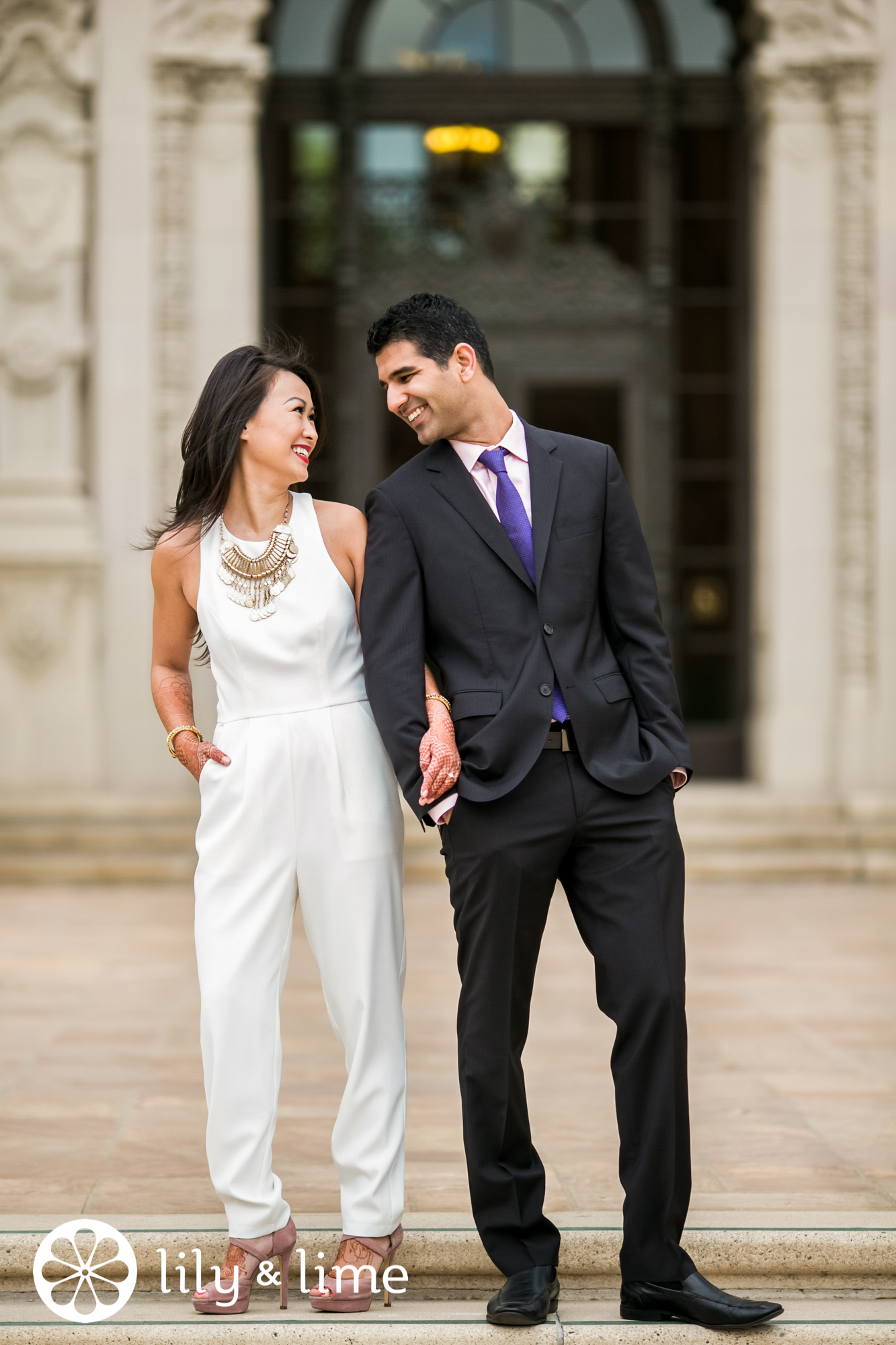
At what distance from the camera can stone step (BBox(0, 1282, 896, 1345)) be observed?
3.32m

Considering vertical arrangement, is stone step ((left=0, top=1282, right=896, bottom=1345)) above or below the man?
below

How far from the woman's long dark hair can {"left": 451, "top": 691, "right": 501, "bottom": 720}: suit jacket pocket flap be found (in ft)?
2.40

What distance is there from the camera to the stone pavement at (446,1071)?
4.21 meters

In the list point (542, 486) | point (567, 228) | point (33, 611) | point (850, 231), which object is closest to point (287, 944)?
point (542, 486)

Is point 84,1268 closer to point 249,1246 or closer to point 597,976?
point 249,1246

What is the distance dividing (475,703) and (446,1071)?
2.46 metres

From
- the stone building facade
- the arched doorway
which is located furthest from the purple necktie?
the arched doorway

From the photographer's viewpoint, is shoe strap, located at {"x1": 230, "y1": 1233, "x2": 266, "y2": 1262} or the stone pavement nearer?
shoe strap, located at {"x1": 230, "y1": 1233, "x2": 266, "y2": 1262}

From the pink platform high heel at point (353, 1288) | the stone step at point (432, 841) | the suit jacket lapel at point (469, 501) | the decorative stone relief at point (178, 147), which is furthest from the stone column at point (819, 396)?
the pink platform high heel at point (353, 1288)

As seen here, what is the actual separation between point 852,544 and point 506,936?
27.7ft

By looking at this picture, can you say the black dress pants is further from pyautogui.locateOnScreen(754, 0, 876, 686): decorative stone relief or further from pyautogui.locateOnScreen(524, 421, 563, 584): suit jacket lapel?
pyautogui.locateOnScreen(754, 0, 876, 686): decorative stone relief

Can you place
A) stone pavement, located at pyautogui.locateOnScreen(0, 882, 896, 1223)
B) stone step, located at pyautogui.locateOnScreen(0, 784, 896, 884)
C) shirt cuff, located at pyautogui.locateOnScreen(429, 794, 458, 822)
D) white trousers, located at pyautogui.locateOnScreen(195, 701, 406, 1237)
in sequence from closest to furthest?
shirt cuff, located at pyautogui.locateOnScreen(429, 794, 458, 822) < white trousers, located at pyautogui.locateOnScreen(195, 701, 406, 1237) < stone pavement, located at pyautogui.locateOnScreen(0, 882, 896, 1223) < stone step, located at pyautogui.locateOnScreen(0, 784, 896, 884)

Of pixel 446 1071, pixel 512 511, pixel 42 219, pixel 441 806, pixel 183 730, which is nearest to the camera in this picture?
pixel 441 806

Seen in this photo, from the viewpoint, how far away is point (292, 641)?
11.4 feet
